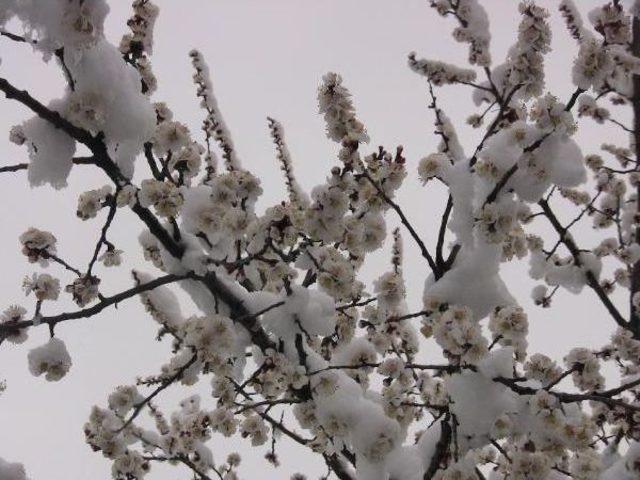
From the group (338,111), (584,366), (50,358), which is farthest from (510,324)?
(50,358)

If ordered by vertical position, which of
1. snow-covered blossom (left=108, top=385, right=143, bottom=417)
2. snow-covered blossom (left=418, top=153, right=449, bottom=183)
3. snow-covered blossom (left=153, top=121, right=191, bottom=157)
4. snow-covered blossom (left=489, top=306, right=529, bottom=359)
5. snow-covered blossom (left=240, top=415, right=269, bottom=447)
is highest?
snow-covered blossom (left=153, top=121, right=191, bottom=157)

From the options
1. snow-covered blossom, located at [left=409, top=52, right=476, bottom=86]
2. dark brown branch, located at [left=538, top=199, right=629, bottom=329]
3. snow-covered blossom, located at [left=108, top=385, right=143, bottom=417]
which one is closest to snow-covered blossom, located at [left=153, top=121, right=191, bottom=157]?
snow-covered blossom, located at [left=108, top=385, right=143, bottom=417]

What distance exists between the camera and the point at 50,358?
3.32m

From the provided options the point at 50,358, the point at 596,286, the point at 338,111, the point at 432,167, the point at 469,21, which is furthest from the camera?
the point at 596,286

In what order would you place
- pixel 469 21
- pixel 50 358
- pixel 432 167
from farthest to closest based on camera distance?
pixel 469 21 < pixel 432 167 < pixel 50 358

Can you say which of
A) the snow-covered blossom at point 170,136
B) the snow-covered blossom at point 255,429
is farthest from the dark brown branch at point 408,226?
the snow-covered blossom at point 255,429

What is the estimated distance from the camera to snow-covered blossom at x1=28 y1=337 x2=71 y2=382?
3301 millimetres

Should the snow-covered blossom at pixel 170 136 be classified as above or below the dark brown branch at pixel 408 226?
above

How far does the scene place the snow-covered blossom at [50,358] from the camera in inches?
130

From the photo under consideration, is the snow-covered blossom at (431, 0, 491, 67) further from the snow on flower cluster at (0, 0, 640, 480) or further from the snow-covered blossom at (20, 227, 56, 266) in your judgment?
the snow-covered blossom at (20, 227, 56, 266)

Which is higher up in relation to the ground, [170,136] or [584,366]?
[170,136]

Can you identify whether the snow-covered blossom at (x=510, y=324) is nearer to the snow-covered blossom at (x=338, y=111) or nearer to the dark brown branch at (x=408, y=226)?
the dark brown branch at (x=408, y=226)

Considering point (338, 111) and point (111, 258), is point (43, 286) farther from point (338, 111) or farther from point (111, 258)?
point (338, 111)

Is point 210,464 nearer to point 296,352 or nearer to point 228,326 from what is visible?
point 296,352
